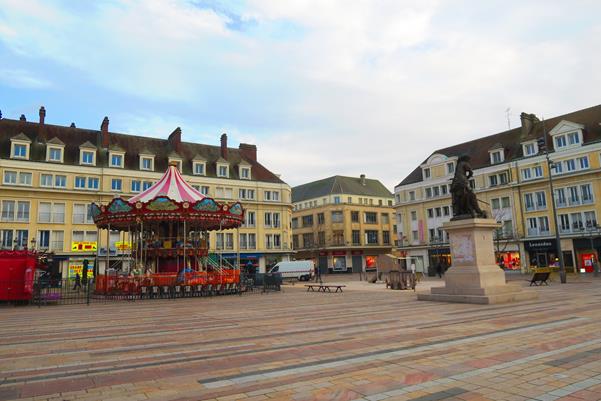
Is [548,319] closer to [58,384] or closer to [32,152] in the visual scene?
[58,384]

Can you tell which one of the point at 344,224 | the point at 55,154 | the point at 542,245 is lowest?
the point at 542,245

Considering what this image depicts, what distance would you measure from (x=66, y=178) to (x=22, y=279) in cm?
2705

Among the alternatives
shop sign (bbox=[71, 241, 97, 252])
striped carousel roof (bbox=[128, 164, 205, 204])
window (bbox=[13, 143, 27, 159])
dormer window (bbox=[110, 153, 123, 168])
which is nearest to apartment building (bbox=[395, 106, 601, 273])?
striped carousel roof (bbox=[128, 164, 205, 204])

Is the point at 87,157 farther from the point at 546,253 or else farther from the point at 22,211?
the point at 546,253

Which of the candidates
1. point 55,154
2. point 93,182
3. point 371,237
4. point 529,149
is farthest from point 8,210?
point 529,149

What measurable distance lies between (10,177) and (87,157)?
23.3 feet


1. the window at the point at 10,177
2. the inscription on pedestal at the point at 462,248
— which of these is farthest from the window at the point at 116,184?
the inscription on pedestal at the point at 462,248

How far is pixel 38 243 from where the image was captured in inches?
1663

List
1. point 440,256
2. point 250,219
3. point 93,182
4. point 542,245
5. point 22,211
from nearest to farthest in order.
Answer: point 22,211, point 542,245, point 93,182, point 250,219, point 440,256

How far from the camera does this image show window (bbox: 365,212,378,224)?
252 ft

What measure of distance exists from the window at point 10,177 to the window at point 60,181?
3385 millimetres

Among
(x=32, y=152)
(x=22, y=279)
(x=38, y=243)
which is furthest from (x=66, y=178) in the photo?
(x=22, y=279)

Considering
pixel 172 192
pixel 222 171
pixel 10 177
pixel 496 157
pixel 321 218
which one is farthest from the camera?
pixel 321 218

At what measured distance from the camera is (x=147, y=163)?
4962 cm
